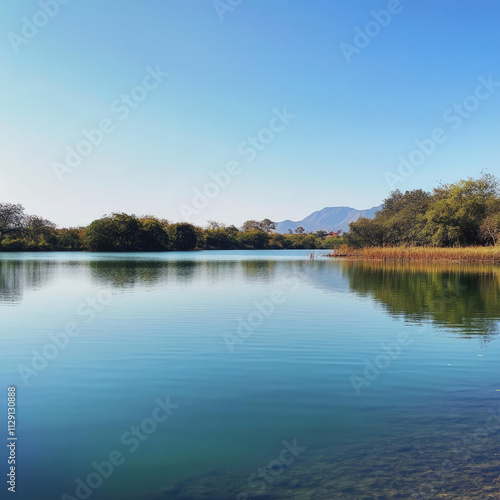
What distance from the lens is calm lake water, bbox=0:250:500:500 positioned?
5023 millimetres

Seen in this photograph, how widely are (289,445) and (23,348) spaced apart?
836cm

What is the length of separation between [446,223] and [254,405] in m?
67.2

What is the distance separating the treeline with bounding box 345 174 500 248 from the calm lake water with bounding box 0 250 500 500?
55218 mm

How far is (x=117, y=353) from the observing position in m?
11.0

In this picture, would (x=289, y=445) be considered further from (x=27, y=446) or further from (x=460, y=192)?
(x=460, y=192)

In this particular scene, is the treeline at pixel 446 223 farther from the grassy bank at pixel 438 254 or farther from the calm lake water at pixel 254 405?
the calm lake water at pixel 254 405

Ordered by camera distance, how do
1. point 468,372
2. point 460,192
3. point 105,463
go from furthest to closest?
point 460,192 → point 468,372 → point 105,463

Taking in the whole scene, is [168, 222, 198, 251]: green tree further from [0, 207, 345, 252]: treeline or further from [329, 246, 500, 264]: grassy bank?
[329, 246, 500, 264]: grassy bank

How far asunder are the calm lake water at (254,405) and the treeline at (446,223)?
181 ft

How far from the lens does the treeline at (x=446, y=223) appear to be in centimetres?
6662

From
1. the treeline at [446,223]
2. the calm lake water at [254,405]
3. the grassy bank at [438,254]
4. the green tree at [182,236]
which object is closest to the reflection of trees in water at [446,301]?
the calm lake water at [254,405]

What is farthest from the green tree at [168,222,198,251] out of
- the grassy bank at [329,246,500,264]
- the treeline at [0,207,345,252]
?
the grassy bank at [329,246,500,264]

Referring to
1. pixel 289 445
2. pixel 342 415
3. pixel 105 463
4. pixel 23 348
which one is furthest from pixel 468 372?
pixel 23 348

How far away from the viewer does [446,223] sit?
222 feet
